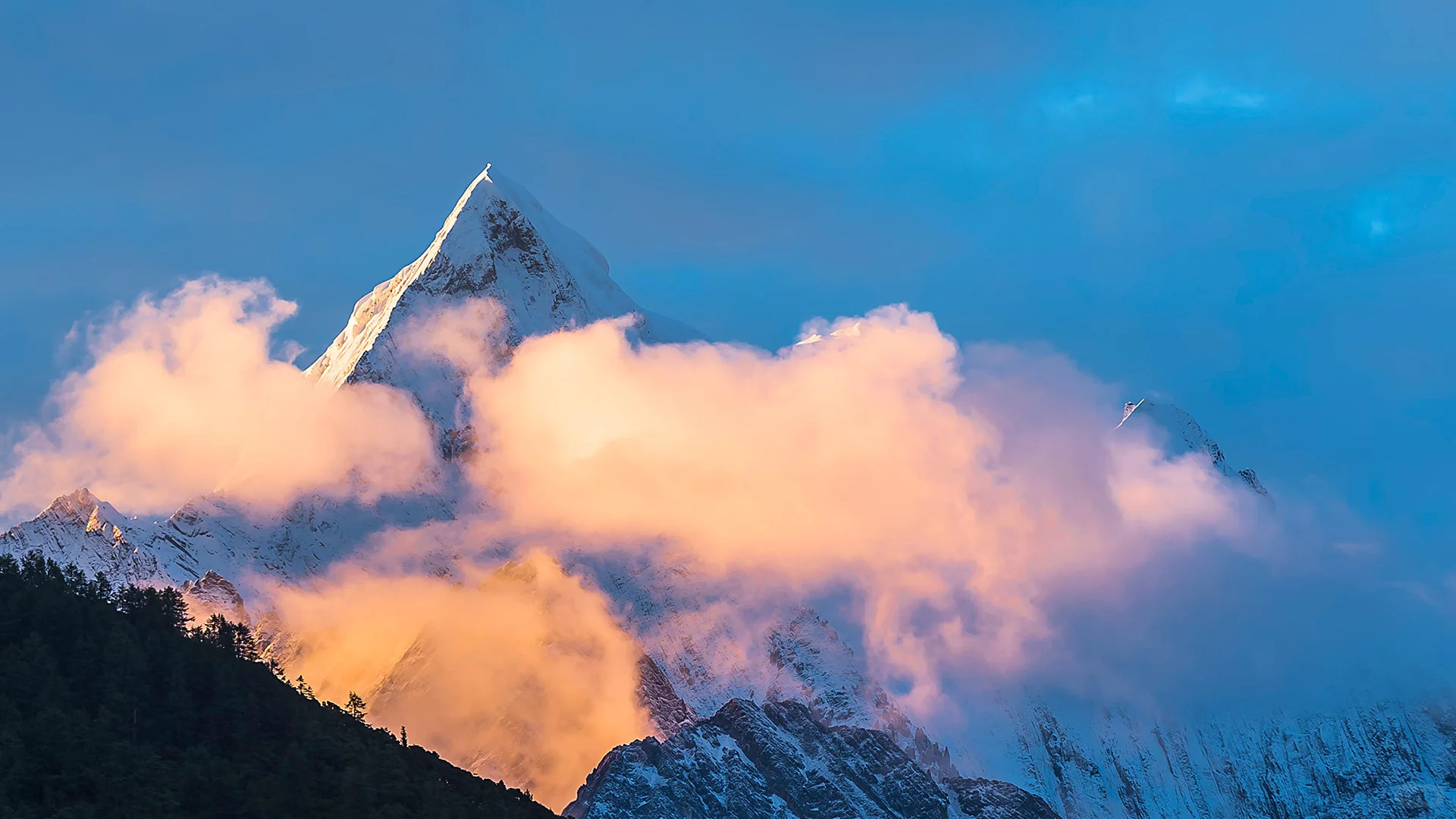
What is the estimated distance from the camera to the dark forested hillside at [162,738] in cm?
15025

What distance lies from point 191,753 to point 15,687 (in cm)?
2021

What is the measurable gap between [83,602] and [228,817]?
171 feet

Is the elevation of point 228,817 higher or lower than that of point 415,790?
lower

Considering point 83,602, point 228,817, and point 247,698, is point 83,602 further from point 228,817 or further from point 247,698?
point 228,817

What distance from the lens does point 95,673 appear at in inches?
6949

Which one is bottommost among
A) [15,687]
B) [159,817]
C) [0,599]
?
[159,817]

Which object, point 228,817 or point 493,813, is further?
point 493,813

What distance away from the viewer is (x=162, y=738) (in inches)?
6683

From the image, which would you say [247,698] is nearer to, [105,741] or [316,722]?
[316,722]

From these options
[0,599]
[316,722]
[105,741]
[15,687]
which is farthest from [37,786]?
[0,599]

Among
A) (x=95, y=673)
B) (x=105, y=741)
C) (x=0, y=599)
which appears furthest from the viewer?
(x=0, y=599)

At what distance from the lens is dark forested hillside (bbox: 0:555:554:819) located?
150250 mm

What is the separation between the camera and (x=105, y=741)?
516 feet

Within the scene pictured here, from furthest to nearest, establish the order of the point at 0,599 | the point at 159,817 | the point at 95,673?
the point at 0,599 → the point at 95,673 → the point at 159,817
